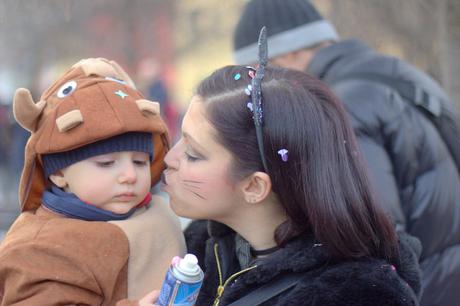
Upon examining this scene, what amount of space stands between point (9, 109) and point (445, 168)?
382 inches

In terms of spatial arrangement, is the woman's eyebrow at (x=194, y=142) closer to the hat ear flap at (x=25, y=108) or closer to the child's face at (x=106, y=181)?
the child's face at (x=106, y=181)

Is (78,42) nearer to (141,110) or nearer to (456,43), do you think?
(456,43)

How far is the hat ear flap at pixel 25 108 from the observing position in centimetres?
222

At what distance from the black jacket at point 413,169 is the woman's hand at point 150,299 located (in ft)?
4.10

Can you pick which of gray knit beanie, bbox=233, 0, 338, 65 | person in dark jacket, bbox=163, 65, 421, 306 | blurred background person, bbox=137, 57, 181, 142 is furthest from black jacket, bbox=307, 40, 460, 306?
blurred background person, bbox=137, 57, 181, 142

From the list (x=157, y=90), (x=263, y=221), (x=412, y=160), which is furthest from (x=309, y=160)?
(x=157, y=90)

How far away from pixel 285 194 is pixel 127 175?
1.88 ft

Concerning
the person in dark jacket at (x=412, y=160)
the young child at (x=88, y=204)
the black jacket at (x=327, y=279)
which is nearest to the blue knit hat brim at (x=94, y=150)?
the young child at (x=88, y=204)

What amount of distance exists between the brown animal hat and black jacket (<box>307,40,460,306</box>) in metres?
0.99

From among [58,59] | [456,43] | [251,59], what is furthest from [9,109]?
[251,59]

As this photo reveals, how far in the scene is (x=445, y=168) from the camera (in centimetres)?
305

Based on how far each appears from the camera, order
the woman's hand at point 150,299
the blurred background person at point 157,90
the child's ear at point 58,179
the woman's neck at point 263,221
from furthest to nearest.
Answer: the blurred background person at point 157,90
the child's ear at point 58,179
the woman's neck at point 263,221
the woman's hand at point 150,299

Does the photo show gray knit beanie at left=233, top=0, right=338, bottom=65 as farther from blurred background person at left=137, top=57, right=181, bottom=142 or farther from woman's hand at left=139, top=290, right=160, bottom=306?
blurred background person at left=137, top=57, right=181, bottom=142

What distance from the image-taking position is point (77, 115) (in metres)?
2.20
